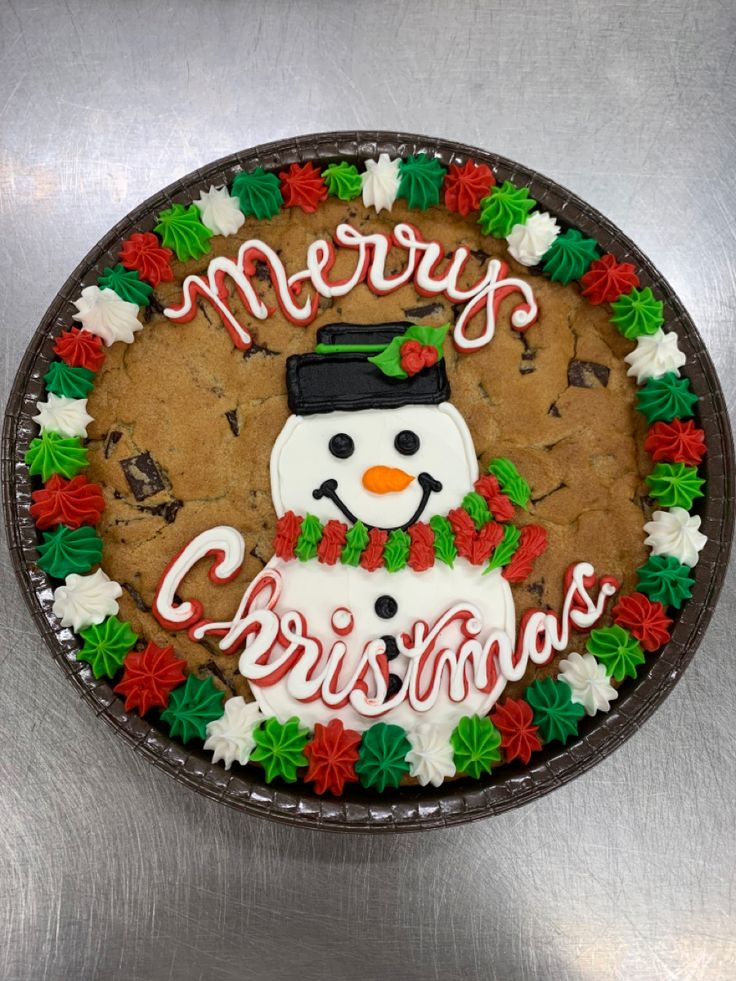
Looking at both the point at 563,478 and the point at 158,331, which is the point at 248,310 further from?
the point at 563,478

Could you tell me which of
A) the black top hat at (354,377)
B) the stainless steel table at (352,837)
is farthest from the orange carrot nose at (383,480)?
the stainless steel table at (352,837)

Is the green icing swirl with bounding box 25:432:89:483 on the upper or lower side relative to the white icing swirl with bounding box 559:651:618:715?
upper

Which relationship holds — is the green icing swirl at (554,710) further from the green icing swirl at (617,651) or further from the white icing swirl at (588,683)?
the green icing swirl at (617,651)

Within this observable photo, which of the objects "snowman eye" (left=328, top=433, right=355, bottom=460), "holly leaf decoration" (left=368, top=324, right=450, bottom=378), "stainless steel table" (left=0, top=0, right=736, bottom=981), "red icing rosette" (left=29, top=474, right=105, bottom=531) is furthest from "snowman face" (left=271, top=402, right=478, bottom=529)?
"stainless steel table" (left=0, top=0, right=736, bottom=981)

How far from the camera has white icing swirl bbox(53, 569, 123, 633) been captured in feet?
8.64

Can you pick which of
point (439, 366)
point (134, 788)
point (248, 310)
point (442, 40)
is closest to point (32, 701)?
point (134, 788)

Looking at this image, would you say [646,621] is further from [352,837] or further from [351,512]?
[352,837]

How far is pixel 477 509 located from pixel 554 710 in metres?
0.78

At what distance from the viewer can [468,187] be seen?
2977 millimetres

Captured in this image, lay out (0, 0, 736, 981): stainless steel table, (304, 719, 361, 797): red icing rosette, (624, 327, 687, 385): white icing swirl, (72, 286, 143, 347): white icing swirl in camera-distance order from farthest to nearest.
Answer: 1. (0, 0, 736, 981): stainless steel table
2. (624, 327, 687, 385): white icing swirl
3. (72, 286, 143, 347): white icing swirl
4. (304, 719, 361, 797): red icing rosette

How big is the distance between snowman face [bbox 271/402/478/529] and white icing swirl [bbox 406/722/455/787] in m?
0.75

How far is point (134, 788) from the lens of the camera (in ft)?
10.2

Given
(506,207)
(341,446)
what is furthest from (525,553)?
(506,207)

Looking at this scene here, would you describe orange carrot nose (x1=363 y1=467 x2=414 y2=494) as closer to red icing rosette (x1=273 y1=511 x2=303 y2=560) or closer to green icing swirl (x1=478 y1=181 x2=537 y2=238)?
red icing rosette (x1=273 y1=511 x2=303 y2=560)
